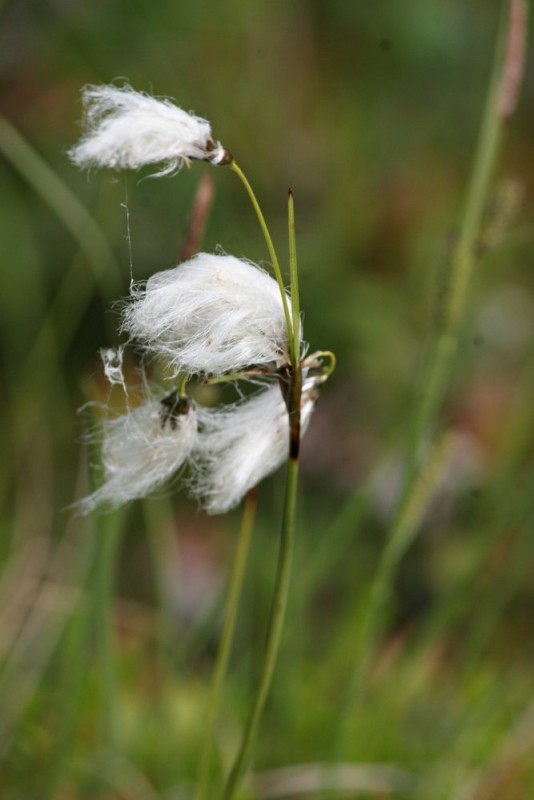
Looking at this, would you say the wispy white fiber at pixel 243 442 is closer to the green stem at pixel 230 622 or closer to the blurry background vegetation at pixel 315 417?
the green stem at pixel 230 622

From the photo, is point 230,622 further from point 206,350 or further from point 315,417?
point 315,417

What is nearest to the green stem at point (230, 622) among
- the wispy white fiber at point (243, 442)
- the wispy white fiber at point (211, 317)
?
the wispy white fiber at point (243, 442)

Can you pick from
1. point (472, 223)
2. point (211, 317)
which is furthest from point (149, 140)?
point (472, 223)

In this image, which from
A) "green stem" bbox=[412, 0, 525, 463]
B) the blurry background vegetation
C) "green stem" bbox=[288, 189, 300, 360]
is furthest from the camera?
the blurry background vegetation

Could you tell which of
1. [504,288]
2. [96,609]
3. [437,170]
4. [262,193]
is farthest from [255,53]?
[96,609]

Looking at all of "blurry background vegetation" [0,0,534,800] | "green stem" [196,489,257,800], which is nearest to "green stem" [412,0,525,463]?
"blurry background vegetation" [0,0,534,800]

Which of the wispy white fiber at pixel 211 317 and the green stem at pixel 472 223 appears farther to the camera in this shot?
the green stem at pixel 472 223

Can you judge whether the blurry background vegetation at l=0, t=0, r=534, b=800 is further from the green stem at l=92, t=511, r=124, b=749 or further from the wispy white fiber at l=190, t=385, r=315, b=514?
the wispy white fiber at l=190, t=385, r=315, b=514
